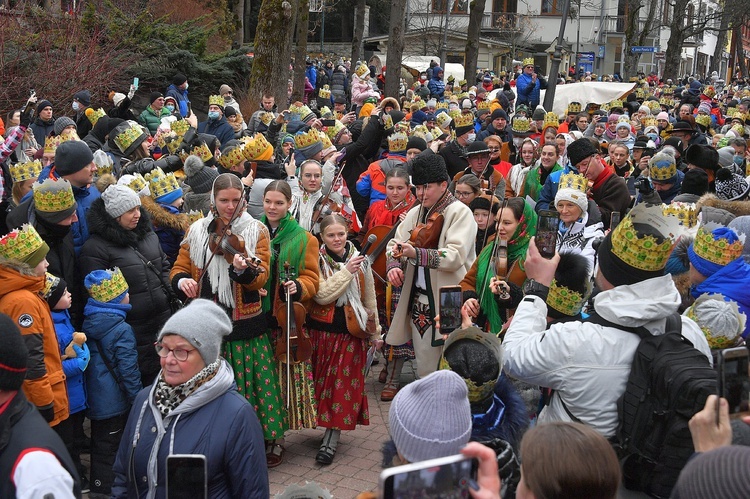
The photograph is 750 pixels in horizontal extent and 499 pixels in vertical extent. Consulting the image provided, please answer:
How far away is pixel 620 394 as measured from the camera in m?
3.24

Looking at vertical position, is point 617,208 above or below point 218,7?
below

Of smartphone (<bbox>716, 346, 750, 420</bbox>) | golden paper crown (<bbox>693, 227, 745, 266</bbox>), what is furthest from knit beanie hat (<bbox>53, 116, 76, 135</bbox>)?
smartphone (<bbox>716, 346, 750, 420</bbox>)

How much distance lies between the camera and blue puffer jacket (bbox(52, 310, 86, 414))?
5.07 meters

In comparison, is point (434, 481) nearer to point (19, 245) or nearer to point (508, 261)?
point (19, 245)

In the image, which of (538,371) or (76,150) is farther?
(76,150)

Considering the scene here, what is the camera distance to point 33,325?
181 inches

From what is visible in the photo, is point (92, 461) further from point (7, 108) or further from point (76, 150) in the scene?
Result: point (7, 108)

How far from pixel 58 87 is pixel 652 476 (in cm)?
1452

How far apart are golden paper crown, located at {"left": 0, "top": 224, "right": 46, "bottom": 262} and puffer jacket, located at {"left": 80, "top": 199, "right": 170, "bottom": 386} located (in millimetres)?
798

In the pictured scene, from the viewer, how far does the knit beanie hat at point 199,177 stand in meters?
7.55

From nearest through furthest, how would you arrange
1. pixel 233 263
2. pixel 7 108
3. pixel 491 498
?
pixel 491 498
pixel 233 263
pixel 7 108

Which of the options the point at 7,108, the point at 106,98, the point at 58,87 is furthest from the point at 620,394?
the point at 106,98

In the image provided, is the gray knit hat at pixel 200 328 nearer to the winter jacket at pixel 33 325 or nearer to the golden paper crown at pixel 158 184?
the winter jacket at pixel 33 325

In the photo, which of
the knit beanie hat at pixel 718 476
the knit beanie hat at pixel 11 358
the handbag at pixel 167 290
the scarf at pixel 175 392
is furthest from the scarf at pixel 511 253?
the knit beanie hat at pixel 718 476
